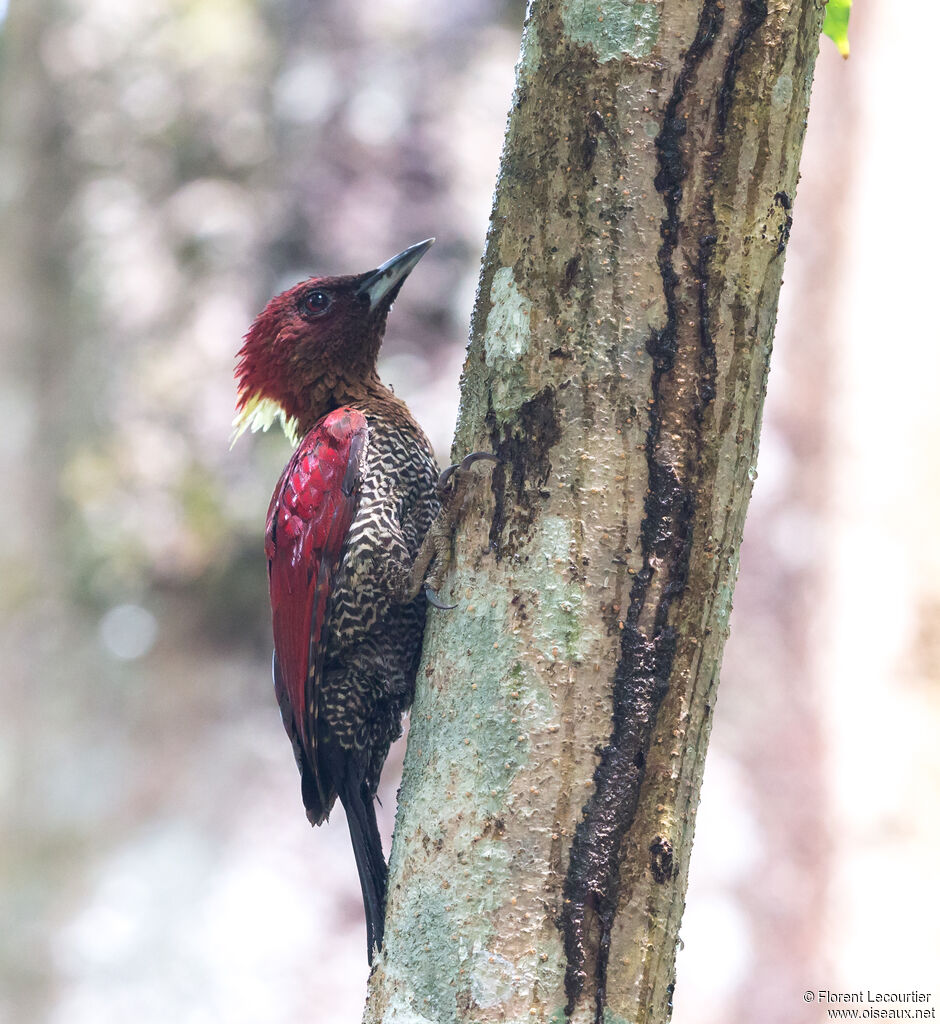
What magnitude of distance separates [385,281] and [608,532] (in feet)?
4.98

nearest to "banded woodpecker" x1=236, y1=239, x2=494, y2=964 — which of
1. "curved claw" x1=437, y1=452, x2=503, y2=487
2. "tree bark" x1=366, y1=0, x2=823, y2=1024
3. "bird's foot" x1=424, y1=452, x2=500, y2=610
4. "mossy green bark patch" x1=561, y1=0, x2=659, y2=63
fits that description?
"bird's foot" x1=424, y1=452, x2=500, y2=610

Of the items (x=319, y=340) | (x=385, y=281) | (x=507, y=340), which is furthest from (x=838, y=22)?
(x=319, y=340)

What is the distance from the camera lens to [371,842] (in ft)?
6.88

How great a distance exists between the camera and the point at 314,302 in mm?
2764

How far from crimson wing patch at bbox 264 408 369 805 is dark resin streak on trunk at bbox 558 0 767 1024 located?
104 cm

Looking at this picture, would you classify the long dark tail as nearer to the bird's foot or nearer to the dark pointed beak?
the bird's foot

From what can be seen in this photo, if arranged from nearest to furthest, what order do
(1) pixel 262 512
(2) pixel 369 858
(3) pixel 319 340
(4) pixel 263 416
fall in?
1. (2) pixel 369 858
2. (3) pixel 319 340
3. (4) pixel 263 416
4. (1) pixel 262 512

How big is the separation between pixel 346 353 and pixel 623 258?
54.6 inches

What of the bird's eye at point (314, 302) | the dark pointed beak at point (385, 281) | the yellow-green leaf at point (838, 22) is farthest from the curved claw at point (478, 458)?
the bird's eye at point (314, 302)

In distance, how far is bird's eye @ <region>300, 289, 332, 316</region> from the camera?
2752 millimetres

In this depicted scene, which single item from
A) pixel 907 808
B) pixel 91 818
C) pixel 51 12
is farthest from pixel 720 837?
pixel 51 12

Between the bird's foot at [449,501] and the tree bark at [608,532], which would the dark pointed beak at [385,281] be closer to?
the bird's foot at [449,501]

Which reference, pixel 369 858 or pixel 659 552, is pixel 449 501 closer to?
pixel 659 552

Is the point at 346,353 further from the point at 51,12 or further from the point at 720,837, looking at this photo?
the point at 51,12
